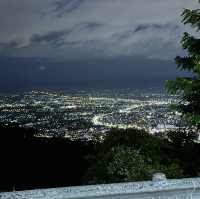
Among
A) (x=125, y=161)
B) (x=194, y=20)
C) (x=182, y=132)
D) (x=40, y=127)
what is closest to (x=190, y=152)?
(x=182, y=132)

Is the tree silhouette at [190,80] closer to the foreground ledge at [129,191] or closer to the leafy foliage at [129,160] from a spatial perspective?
the leafy foliage at [129,160]

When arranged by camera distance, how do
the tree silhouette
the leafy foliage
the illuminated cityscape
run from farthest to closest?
the illuminated cityscape → the leafy foliage → the tree silhouette

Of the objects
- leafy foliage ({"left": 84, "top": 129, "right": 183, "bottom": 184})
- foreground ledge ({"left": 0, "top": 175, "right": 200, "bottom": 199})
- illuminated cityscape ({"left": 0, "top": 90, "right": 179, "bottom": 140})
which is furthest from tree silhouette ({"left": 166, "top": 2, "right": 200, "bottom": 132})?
illuminated cityscape ({"left": 0, "top": 90, "right": 179, "bottom": 140})

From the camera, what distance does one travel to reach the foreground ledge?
801 centimetres

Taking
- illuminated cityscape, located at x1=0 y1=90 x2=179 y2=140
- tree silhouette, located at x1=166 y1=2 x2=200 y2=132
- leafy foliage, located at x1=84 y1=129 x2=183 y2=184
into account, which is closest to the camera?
tree silhouette, located at x1=166 y1=2 x2=200 y2=132

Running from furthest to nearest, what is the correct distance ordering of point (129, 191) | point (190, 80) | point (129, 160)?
1. point (129, 160)
2. point (190, 80)
3. point (129, 191)

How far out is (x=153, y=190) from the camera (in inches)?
344

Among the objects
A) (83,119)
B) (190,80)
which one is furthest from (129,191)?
(83,119)

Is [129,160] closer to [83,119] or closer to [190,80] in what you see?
[190,80]

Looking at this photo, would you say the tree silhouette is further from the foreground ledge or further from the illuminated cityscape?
the illuminated cityscape

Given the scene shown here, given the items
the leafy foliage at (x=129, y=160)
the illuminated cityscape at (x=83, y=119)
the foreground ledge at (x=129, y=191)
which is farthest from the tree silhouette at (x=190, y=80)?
the illuminated cityscape at (x=83, y=119)

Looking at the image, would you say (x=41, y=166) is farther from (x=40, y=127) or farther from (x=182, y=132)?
(x=40, y=127)

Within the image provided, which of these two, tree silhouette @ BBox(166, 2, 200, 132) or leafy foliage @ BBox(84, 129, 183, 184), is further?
leafy foliage @ BBox(84, 129, 183, 184)

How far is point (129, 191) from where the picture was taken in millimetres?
8523
